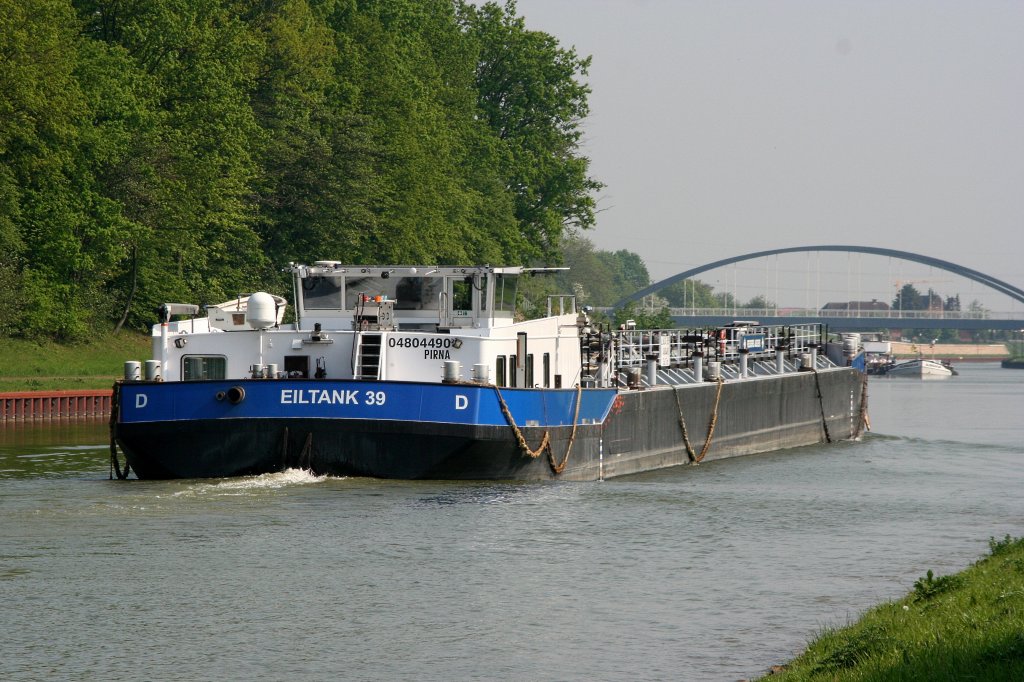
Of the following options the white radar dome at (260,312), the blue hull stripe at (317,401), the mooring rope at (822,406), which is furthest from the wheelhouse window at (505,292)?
the mooring rope at (822,406)

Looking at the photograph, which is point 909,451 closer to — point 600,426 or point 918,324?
point 600,426

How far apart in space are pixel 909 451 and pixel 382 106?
3893 centimetres

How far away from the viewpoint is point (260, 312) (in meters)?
27.6

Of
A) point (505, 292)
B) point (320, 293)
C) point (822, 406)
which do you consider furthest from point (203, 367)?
point (822, 406)

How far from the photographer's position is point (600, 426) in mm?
30938

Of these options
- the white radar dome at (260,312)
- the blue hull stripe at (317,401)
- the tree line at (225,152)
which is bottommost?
the blue hull stripe at (317,401)

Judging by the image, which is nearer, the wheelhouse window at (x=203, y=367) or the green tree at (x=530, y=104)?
the wheelhouse window at (x=203, y=367)

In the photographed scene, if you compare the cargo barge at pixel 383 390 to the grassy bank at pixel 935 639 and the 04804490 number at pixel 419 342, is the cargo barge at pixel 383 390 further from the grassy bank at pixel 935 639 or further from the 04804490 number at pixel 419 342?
the grassy bank at pixel 935 639

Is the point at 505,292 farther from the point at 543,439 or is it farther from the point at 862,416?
the point at 862,416

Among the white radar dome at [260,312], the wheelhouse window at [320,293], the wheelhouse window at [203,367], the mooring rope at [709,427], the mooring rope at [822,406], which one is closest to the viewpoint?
the white radar dome at [260,312]

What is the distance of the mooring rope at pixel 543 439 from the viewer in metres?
27.0

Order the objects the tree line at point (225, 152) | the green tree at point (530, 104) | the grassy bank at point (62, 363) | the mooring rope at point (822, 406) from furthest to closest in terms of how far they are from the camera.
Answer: the green tree at point (530, 104) → the tree line at point (225, 152) → the grassy bank at point (62, 363) → the mooring rope at point (822, 406)

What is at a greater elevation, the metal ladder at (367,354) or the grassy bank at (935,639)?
the metal ladder at (367,354)

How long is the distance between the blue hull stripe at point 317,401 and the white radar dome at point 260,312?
2.03m
